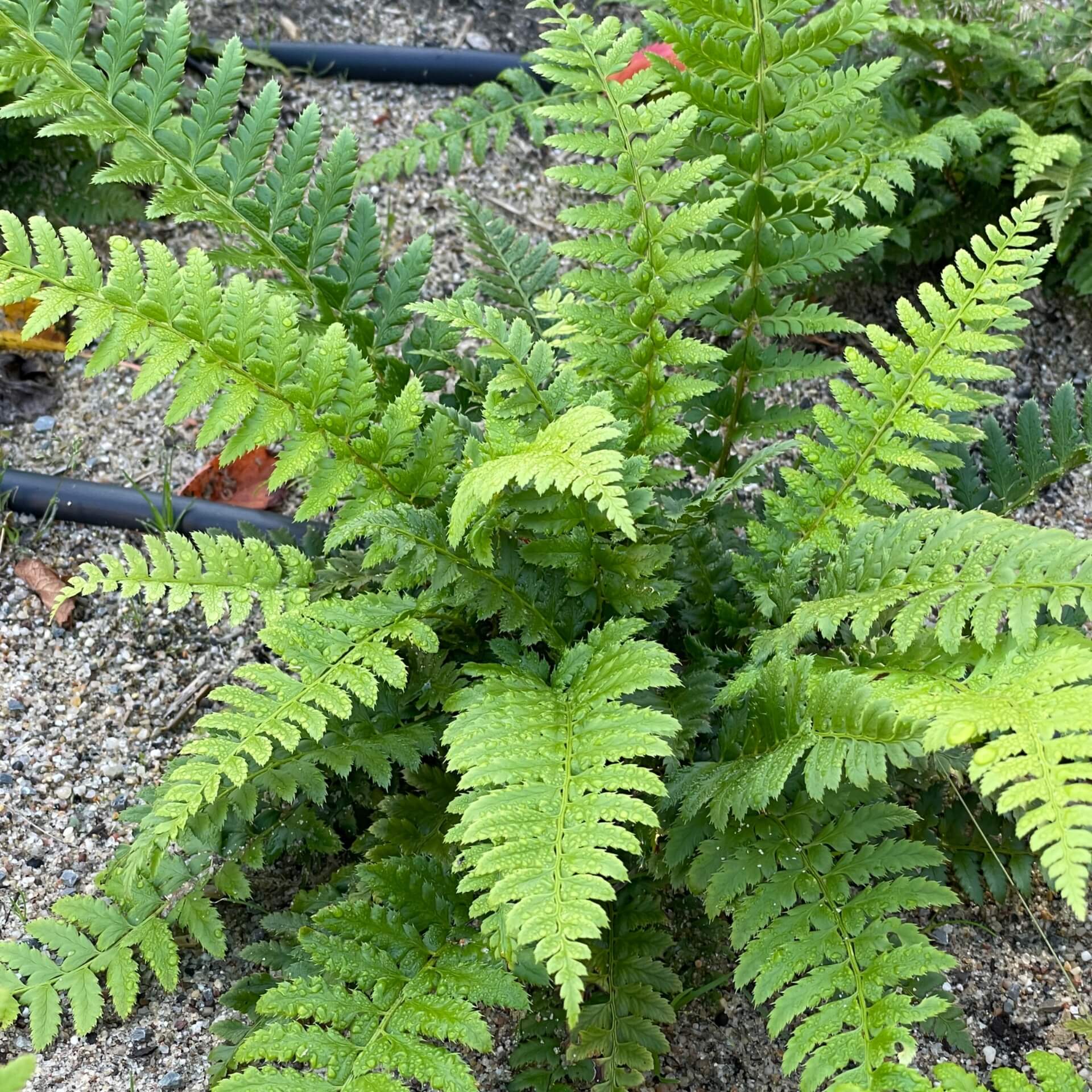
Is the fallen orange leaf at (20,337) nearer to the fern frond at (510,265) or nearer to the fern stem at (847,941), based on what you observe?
the fern frond at (510,265)

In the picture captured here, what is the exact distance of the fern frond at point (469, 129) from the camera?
325 centimetres

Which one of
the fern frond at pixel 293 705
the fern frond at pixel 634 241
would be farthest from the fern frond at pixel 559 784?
the fern frond at pixel 634 241

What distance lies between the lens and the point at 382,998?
6.07 feet

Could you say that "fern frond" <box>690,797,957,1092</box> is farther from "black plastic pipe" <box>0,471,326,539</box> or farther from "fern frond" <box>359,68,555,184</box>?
"fern frond" <box>359,68,555,184</box>

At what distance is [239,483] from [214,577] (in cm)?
104

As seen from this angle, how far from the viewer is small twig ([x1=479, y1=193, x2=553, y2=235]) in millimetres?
3639

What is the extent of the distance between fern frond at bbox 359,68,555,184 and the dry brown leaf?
4.51 feet

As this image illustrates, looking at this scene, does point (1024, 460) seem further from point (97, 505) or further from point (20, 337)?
point (20, 337)

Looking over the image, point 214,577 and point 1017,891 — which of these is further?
point 1017,891

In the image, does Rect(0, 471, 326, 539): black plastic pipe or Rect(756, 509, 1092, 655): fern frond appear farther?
Rect(0, 471, 326, 539): black plastic pipe

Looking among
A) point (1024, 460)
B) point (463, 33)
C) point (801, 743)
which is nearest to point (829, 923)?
point (801, 743)

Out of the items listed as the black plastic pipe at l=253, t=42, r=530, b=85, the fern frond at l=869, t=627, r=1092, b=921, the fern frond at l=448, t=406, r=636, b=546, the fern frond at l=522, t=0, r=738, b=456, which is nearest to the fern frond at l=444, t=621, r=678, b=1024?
the fern frond at l=448, t=406, r=636, b=546

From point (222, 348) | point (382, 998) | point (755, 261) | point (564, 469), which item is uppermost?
point (755, 261)

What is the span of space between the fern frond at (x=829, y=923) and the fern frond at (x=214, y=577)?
886 millimetres
